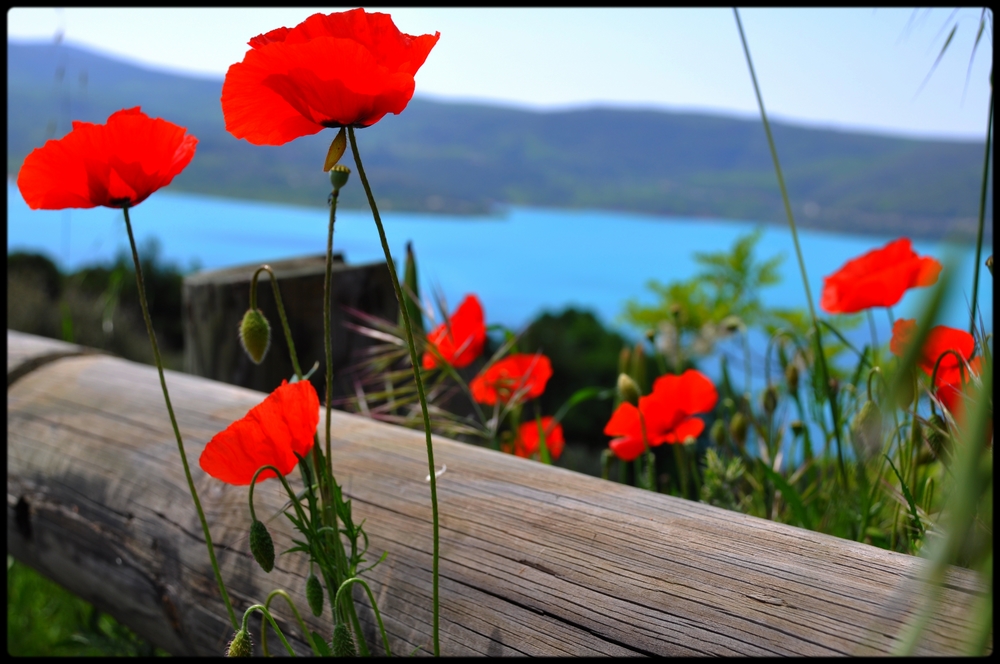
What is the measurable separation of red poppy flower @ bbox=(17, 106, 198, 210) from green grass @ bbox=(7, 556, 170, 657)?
4.25 ft

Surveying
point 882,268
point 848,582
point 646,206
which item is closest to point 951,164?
point 646,206

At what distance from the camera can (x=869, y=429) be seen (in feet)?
3.36

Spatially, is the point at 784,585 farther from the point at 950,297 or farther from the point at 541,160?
the point at 541,160

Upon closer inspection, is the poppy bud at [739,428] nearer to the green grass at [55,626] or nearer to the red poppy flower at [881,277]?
the red poppy flower at [881,277]

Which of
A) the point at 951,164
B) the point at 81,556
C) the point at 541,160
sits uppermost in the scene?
the point at 541,160

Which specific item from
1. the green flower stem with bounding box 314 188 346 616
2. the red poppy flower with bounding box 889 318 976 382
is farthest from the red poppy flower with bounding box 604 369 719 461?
the green flower stem with bounding box 314 188 346 616

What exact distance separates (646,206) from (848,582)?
1080 centimetres

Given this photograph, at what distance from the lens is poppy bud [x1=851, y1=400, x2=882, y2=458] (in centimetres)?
99

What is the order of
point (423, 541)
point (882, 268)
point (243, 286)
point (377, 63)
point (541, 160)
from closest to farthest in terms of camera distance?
point (377, 63) < point (423, 541) < point (882, 268) < point (243, 286) < point (541, 160)

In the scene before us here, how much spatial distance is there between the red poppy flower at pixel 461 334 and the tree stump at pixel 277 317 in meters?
0.53

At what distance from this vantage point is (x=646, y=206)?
11.2 metres

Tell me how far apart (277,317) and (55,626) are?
3.73 ft

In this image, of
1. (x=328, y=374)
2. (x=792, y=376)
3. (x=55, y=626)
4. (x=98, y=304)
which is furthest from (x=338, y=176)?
(x=98, y=304)

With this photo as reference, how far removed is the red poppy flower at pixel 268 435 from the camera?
2.33ft
